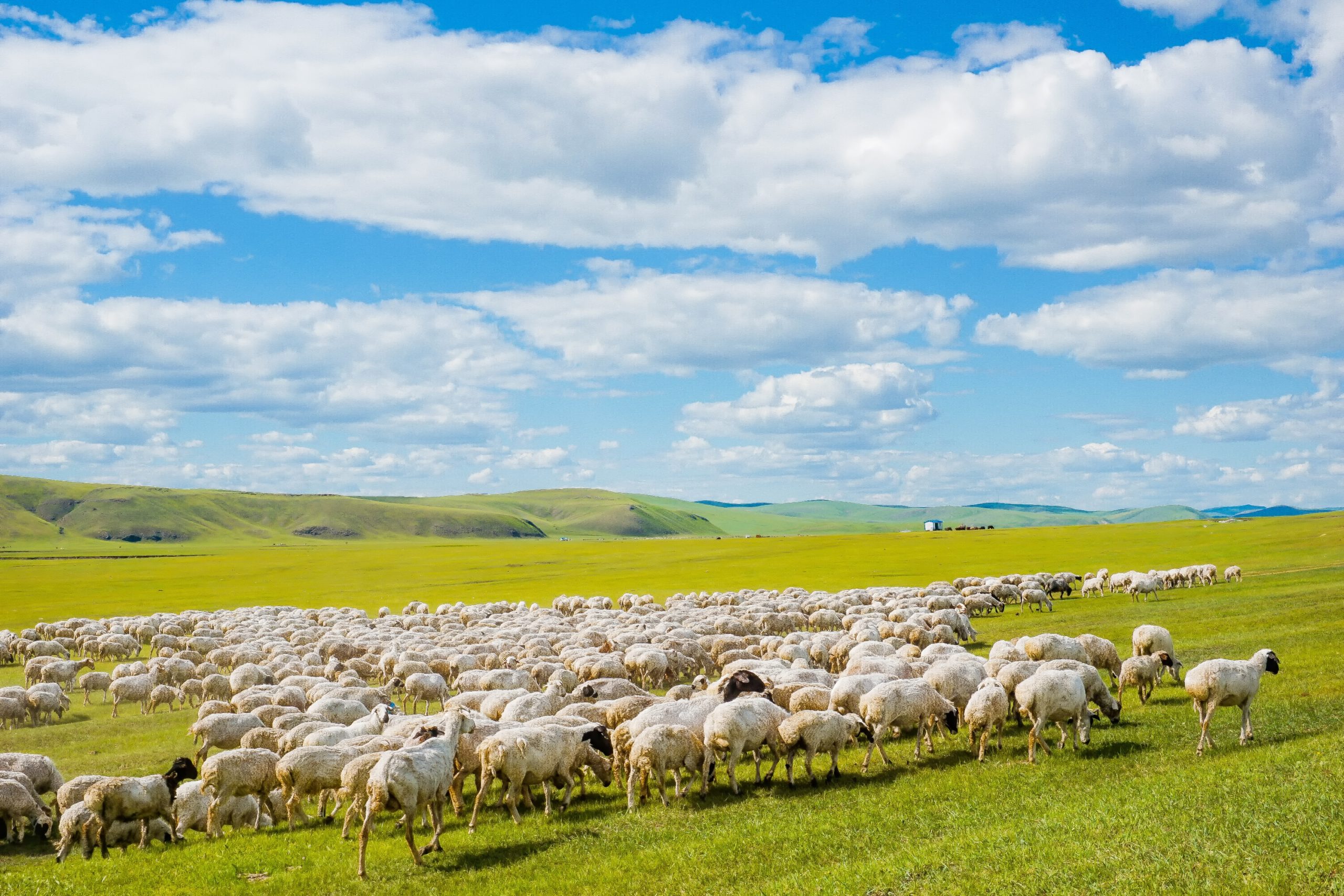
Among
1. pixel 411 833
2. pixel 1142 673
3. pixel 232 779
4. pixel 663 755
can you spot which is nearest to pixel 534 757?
pixel 663 755

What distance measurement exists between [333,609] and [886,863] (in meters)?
44.6

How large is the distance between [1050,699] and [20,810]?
17942 mm

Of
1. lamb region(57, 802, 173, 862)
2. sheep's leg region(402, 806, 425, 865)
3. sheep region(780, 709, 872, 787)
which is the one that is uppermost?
sheep region(780, 709, 872, 787)

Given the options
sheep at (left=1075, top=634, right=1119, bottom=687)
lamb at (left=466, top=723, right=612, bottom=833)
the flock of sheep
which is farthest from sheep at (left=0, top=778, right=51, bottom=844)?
sheep at (left=1075, top=634, right=1119, bottom=687)

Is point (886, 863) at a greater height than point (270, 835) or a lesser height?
greater

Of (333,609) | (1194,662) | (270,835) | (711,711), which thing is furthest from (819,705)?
(333,609)

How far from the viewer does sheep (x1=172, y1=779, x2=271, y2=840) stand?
1514 centimetres

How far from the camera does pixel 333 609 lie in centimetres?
4950

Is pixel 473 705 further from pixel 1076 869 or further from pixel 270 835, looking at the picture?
pixel 1076 869

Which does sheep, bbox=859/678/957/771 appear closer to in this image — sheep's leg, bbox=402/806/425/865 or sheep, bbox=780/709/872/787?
sheep, bbox=780/709/872/787

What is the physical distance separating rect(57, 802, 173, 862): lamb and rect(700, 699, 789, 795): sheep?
9.36 meters

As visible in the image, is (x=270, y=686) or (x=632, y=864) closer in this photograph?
(x=632, y=864)

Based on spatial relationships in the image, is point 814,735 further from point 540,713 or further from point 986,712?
point 540,713

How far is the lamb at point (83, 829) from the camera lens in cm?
1421
